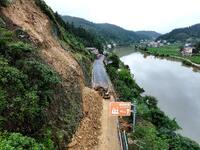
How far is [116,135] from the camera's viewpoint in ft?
66.9

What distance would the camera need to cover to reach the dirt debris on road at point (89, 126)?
56.4ft

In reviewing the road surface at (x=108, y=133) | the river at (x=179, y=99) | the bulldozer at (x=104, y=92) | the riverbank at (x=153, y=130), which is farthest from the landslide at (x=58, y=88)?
the river at (x=179, y=99)

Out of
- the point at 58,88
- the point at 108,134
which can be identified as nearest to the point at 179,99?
the point at 108,134

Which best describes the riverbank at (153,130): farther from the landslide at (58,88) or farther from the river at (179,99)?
the river at (179,99)

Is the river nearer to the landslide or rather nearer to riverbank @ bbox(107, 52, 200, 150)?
riverbank @ bbox(107, 52, 200, 150)

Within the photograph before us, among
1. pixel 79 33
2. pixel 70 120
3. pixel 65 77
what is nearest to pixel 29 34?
pixel 65 77

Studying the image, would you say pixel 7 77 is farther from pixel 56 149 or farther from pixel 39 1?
pixel 39 1

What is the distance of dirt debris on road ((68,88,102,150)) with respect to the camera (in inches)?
677

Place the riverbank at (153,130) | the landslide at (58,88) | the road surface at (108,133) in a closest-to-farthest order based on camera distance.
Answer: the landslide at (58,88), the riverbank at (153,130), the road surface at (108,133)

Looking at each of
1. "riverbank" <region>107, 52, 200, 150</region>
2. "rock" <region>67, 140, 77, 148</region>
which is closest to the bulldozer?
"riverbank" <region>107, 52, 200, 150</region>

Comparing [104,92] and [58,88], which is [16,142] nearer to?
[58,88]

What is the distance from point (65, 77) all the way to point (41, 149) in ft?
33.4

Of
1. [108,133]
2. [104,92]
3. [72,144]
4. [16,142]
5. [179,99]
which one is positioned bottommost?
[179,99]

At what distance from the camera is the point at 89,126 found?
66.1 feet
